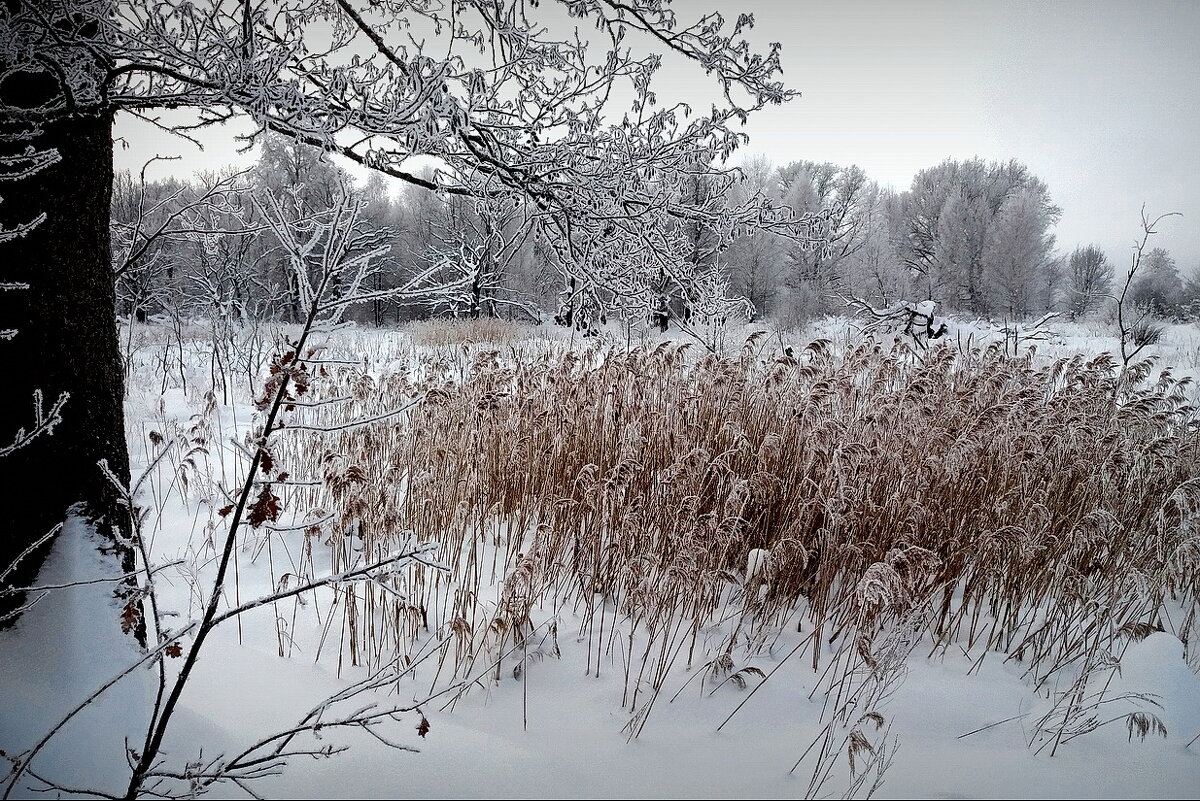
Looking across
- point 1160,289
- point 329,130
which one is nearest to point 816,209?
point 1160,289

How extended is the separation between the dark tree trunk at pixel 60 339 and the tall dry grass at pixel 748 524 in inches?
33.5

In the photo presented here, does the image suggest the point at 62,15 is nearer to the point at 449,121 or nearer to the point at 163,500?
the point at 449,121

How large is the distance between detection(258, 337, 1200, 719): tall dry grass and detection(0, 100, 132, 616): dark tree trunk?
852 millimetres

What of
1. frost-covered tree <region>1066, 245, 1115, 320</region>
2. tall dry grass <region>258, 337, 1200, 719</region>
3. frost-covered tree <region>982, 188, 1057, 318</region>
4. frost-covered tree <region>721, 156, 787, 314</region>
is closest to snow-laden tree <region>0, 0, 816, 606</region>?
tall dry grass <region>258, 337, 1200, 719</region>

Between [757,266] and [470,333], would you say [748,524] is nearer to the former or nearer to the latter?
[470,333]

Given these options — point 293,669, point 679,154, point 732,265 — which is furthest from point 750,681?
point 732,265

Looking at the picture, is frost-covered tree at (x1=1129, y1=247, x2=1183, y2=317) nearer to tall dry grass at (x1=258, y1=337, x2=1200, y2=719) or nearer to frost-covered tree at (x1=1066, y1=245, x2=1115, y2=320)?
frost-covered tree at (x1=1066, y1=245, x2=1115, y2=320)

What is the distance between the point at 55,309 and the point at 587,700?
8.35 ft

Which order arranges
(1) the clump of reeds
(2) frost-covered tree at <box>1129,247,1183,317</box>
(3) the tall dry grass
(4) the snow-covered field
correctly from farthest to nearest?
(2) frost-covered tree at <box>1129,247,1183,317</box>, (1) the clump of reeds, (3) the tall dry grass, (4) the snow-covered field

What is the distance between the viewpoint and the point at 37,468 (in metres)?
2.09

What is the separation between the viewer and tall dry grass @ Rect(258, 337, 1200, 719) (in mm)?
2656

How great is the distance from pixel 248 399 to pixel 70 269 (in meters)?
7.31

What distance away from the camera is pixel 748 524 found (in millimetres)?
3078

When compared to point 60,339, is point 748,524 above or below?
below
